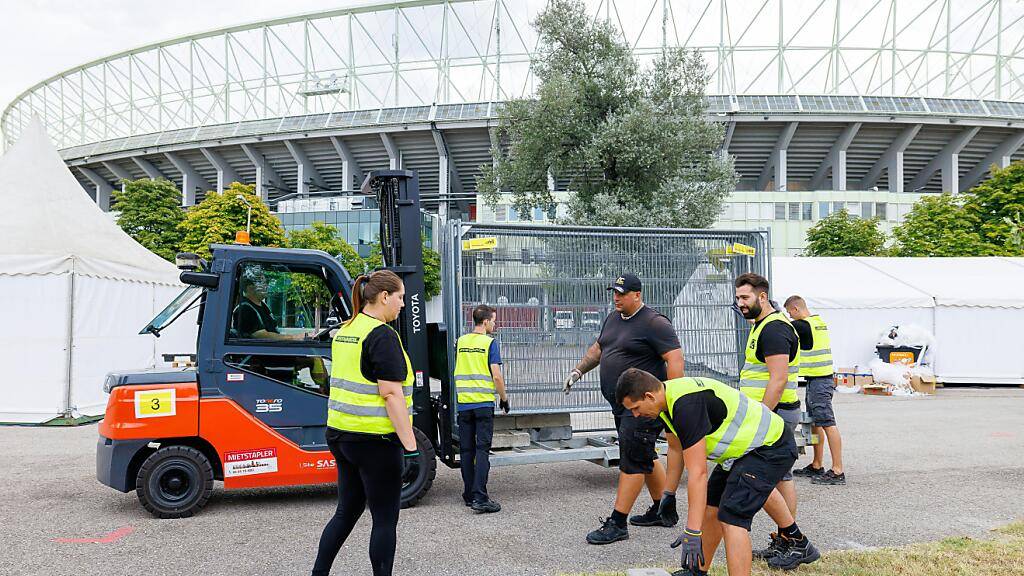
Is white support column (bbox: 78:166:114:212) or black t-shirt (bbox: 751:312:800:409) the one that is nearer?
black t-shirt (bbox: 751:312:800:409)

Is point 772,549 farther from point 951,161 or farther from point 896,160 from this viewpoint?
point 951,161

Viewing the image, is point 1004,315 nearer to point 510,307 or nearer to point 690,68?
point 690,68

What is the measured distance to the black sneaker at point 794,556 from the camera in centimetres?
446

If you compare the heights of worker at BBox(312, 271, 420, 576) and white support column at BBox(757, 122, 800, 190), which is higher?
white support column at BBox(757, 122, 800, 190)

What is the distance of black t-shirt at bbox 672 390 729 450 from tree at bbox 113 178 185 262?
44615 millimetres

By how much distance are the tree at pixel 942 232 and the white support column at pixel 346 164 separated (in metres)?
40.4

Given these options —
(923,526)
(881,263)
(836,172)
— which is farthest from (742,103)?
(923,526)

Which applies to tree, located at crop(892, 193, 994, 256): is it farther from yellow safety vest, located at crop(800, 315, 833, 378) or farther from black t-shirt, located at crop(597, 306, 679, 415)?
black t-shirt, located at crop(597, 306, 679, 415)

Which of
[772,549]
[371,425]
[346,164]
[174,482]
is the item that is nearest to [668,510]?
[772,549]

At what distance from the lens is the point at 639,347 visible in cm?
546

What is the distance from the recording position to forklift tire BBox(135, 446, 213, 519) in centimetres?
571

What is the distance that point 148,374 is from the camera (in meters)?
5.79

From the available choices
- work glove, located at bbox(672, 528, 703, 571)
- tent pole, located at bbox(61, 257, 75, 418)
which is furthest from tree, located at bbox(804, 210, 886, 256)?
work glove, located at bbox(672, 528, 703, 571)

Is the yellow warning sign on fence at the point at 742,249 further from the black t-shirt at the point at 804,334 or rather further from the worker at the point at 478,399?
the worker at the point at 478,399
